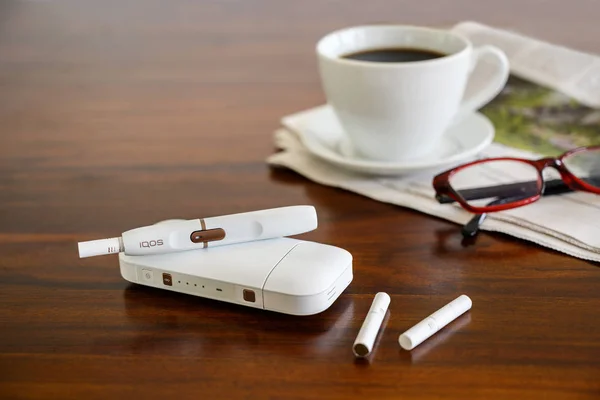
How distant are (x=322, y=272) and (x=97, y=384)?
0.17 metres

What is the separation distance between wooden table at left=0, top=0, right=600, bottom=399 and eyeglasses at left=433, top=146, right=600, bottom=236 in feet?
0.11

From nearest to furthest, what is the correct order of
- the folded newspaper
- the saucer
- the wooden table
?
the wooden table < the folded newspaper < the saucer

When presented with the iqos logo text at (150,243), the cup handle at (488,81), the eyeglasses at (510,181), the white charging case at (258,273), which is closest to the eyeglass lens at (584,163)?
the eyeglasses at (510,181)

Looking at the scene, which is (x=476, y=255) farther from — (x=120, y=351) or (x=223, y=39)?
(x=223, y=39)

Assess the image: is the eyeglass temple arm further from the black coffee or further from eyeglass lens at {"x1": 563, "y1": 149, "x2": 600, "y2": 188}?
the black coffee

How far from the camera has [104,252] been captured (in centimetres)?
59

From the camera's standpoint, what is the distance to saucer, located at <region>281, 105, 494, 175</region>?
80 centimetres

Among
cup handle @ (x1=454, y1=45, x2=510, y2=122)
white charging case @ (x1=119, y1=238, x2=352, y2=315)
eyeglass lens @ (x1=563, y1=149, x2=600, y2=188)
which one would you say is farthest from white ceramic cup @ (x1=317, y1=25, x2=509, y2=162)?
white charging case @ (x1=119, y1=238, x2=352, y2=315)

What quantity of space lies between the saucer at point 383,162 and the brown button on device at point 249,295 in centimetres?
27

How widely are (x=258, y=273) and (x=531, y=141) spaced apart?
441mm

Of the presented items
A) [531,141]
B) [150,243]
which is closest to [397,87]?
[531,141]

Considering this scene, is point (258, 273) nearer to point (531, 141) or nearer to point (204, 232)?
point (204, 232)

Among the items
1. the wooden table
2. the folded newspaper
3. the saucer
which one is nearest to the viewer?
the wooden table

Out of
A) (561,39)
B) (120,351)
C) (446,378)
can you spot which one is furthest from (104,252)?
(561,39)
